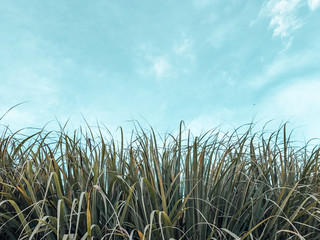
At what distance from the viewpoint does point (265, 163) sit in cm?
255

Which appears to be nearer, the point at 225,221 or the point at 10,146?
the point at 225,221

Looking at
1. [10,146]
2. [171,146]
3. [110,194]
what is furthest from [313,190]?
[10,146]

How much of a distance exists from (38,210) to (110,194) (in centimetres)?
44

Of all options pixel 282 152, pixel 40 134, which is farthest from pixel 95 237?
pixel 282 152

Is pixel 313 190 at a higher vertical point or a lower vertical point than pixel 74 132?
lower

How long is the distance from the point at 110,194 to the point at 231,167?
0.86m

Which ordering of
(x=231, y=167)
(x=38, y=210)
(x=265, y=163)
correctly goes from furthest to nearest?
(x=265, y=163) → (x=231, y=167) → (x=38, y=210)

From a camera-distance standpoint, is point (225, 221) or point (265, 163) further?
point (265, 163)

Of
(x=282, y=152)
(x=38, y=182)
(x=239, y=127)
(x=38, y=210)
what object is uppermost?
(x=239, y=127)

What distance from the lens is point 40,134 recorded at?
9.64 ft

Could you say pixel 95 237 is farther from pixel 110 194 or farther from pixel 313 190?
pixel 313 190

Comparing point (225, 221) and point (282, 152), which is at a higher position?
point (282, 152)

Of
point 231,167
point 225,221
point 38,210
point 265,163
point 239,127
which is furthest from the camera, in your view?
point 239,127

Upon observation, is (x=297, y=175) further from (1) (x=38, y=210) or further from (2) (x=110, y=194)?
(1) (x=38, y=210)
